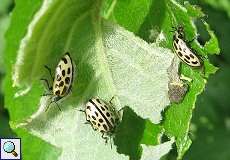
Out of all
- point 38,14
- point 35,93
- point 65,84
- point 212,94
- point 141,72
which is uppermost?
point 38,14

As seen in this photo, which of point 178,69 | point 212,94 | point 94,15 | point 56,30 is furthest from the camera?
point 212,94

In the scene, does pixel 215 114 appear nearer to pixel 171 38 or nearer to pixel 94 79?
pixel 171 38

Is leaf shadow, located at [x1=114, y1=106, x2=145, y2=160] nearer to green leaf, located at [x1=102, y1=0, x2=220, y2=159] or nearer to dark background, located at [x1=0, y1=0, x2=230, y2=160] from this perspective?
green leaf, located at [x1=102, y1=0, x2=220, y2=159]

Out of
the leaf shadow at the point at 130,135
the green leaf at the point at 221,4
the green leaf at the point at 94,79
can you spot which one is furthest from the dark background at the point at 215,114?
the green leaf at the point at 94,79

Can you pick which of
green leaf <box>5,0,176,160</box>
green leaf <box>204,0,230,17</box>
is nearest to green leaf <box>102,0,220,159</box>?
green leaf <box>5,0,176,160</box>

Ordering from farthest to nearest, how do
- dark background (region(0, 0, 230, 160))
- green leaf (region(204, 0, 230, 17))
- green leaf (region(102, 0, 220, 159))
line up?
1. dark background (region(0, 0, 230, 160))
2. green leaf (region(204, 0, 230, 17))
3. green leaf (region(102, 0, 220, 159))

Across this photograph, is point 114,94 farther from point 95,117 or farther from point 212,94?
point 212,94

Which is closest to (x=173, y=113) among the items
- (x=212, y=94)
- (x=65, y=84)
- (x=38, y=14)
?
(x=65, y=84)

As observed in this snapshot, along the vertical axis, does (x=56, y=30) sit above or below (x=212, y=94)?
above
